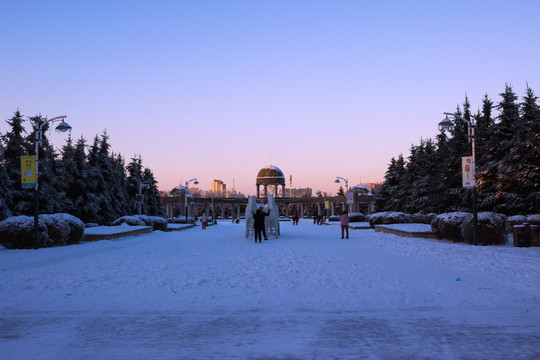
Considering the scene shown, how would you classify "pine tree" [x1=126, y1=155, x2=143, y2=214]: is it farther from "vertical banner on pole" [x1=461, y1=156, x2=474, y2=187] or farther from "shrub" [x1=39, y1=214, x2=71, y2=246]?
"vertical banner on pole" [x1=461, y1=156, x2=474, y2=187]

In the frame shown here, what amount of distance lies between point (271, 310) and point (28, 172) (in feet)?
51.0

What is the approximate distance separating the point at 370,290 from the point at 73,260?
979 centimetres

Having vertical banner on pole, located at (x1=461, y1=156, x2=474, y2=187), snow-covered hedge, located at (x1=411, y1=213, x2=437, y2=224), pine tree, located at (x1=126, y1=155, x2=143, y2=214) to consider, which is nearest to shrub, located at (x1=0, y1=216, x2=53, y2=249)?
vertical banner on pole, located at (x1=461, y1=156, x2=474, y2=187)

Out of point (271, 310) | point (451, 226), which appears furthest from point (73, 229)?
point (451, 226)

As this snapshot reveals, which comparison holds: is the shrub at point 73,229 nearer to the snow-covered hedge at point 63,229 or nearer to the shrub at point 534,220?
the snow-covered hedge at point 63,229

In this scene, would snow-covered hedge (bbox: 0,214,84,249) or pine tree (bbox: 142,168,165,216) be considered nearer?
snow-covered hedge (bbox: 0,214,84,249)

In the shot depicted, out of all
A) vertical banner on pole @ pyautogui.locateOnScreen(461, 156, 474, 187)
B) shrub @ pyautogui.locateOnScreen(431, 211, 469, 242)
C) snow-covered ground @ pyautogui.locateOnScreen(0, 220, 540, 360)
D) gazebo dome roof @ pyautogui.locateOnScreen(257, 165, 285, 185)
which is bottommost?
snow-covered ground @ pyautogui.locateOnScreen(0, 220, 540, 360)

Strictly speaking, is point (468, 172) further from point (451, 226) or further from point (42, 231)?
point (42, 231)

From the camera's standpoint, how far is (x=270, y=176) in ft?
375

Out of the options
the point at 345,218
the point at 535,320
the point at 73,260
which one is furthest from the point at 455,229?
the point at 73,260

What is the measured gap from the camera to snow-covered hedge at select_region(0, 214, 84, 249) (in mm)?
18156

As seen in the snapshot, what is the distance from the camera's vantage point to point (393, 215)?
3550 cm

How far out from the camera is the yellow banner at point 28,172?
18125 millimetres

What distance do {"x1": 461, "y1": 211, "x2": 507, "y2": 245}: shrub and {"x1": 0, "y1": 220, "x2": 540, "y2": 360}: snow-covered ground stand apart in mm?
6731
